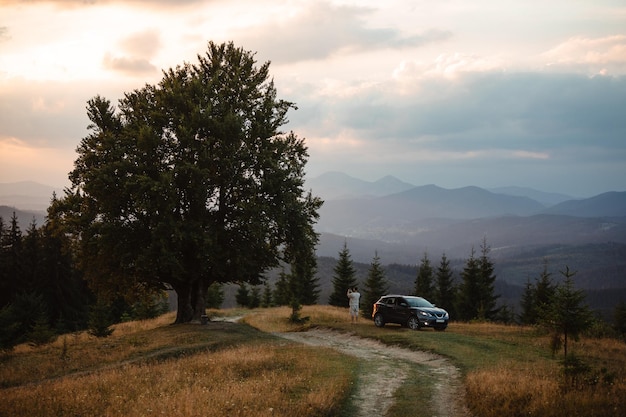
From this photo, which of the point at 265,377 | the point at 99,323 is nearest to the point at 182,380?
the point at 265,377

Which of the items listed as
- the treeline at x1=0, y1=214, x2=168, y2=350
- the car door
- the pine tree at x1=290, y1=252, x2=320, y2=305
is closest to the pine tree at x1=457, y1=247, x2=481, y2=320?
the pine tree at x1=290, y1=252, x2=320, y2=305

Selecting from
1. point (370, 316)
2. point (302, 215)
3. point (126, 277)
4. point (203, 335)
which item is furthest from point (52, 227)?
point (370, 316)

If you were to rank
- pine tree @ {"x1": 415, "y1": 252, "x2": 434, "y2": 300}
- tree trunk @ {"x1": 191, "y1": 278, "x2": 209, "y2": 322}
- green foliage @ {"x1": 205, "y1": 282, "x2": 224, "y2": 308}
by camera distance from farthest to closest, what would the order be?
pine tree @ {"x1": 415, "y1": 252, "x2": 434, "y2": 300} < green foliage @ {"x1": 205, "y1": 282, "x2": 224, "y2": 308} < tree trunk @ {"x1": 191, "y1": 278, "x2": 209, "y2": 322}

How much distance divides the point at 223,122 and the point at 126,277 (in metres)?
12.0

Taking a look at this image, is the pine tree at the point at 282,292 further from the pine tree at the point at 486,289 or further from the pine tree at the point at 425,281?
the pine tree at the point at 486,289

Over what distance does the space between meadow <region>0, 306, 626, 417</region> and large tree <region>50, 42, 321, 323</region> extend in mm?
4894

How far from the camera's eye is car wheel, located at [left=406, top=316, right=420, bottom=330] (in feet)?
94.7

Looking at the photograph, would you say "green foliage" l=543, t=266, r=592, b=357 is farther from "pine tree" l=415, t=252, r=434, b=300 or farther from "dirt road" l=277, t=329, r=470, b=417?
"pine tree" l=415, t=252, r=434, b=300

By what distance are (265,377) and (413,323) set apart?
15.7 meters

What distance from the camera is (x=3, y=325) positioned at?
1139 inches

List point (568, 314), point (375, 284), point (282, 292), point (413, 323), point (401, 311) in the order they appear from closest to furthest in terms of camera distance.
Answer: point (568, 314), point (413, 323), point (401, 311), point (375, 284), point (282, 292)

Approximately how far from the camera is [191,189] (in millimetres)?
29281

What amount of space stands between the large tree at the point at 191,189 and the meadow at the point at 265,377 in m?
4.89

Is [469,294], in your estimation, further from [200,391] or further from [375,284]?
[200,391]
